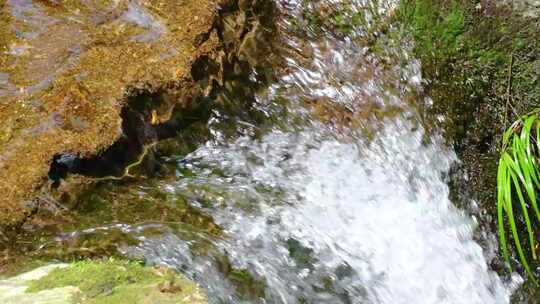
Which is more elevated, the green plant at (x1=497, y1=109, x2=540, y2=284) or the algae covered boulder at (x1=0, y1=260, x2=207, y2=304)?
the green plant at (x1=497, y1=109, x2=540, y2=284)

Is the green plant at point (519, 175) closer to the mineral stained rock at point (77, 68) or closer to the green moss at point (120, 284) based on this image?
the mineral stained rock at point (77, 68)

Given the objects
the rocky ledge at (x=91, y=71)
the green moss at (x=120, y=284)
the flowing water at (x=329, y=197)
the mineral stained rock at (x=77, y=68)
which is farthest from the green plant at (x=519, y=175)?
the green moss at (x=120, y=284)

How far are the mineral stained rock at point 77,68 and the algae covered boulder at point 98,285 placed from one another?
32 centimetres

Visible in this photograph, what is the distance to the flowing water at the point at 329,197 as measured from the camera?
288 centimetres

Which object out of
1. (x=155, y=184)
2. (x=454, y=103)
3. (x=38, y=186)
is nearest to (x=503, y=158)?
(x=454, y=103)

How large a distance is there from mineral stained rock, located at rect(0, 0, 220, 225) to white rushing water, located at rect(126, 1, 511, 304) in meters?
0.41

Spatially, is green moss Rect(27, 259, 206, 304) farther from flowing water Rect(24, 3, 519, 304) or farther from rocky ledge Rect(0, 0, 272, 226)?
rocky ledge Rect(0, 0, 272, 226)

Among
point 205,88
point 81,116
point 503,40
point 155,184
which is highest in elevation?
point 503,40

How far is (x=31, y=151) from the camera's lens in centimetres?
270

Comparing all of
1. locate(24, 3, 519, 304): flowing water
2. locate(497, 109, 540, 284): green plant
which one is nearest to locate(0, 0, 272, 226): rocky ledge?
locate(24, 3, 519, 304): flowing water

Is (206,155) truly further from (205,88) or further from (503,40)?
(503,40)

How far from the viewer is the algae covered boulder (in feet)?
7.39

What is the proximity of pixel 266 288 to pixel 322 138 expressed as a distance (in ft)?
3.13

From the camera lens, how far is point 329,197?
3312 millimetres
